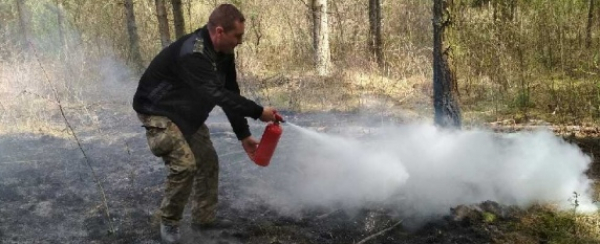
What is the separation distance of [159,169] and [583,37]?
7254 millimetres

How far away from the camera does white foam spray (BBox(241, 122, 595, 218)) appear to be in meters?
4.66

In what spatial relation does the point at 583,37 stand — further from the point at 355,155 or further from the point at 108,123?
the point at 108,123

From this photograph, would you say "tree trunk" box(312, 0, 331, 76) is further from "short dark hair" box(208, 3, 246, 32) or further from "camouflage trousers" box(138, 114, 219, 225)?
"short dark hair" box(208, 3, 246, 32)

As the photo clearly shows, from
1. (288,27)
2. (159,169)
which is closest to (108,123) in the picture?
(159,169)

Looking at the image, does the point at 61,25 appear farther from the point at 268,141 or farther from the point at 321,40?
the point at 268,141

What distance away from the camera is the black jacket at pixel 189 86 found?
3691mm

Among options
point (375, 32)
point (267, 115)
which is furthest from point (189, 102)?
point (375, 32)

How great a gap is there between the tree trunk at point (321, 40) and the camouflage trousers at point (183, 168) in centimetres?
701

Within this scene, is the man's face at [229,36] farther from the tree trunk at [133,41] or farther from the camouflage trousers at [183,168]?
the tree trunk at [133,41]

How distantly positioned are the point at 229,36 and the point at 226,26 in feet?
0.27

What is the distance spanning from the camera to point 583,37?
8.36 meters

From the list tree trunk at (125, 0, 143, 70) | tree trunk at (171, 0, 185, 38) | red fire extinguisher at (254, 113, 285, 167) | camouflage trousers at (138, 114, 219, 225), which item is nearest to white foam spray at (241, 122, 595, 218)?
red fire extinguisher at (254, 113, 285, 167)

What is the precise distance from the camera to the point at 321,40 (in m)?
11.3

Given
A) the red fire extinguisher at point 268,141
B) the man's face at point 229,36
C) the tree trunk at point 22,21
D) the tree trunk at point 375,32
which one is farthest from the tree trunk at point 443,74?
the tree trunk at point 22,21
